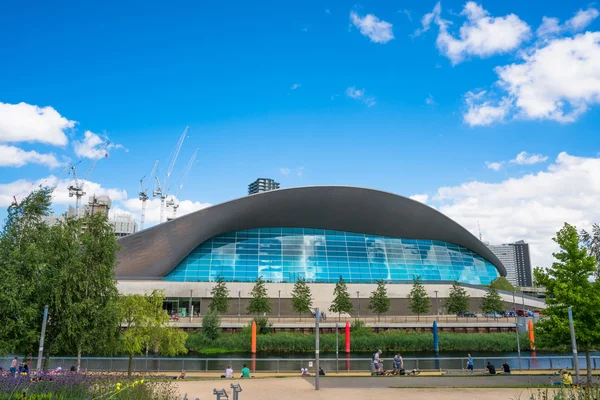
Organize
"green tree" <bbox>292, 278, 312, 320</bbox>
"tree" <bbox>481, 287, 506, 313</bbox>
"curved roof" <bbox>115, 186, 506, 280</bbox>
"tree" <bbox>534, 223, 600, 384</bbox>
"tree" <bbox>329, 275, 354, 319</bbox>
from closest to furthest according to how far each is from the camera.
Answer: "tree" <bbox>534, 223, 600, 384</bbox>
"tree" <bbox>329, 275, 354, 319</bbox>
"green tree" <bbox>292, 278, 312, 320</bbox>
"tree" <bbox>481, 287, 506, 313</bbox>
"curved roof" <bbox>115, 186, 506, 280</bbox>

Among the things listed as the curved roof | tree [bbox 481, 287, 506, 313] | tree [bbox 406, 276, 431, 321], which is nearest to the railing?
tree [bbox 406, 276, 431, 321]

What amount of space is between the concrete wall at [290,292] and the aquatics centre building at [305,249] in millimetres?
105

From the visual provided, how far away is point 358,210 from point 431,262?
12.3 metres

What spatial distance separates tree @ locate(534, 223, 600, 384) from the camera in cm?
1909

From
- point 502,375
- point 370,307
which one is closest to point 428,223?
point 370,307

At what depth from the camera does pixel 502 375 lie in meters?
20.7

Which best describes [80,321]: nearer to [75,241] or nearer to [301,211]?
[75,241]

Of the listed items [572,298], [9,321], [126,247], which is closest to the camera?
[9,321]

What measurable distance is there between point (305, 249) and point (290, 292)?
8.41m

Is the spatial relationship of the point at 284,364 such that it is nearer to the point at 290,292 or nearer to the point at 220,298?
the point at 220,298

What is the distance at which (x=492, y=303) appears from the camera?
160ft

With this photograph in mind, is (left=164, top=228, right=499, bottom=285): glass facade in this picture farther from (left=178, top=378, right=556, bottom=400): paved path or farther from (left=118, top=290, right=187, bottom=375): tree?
(left=178, top=378, right=556, bottom=400): paved path

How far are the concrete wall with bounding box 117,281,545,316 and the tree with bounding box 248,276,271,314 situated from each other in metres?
3.24

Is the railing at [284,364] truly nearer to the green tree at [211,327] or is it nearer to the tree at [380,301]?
the green tree at [211,327]
